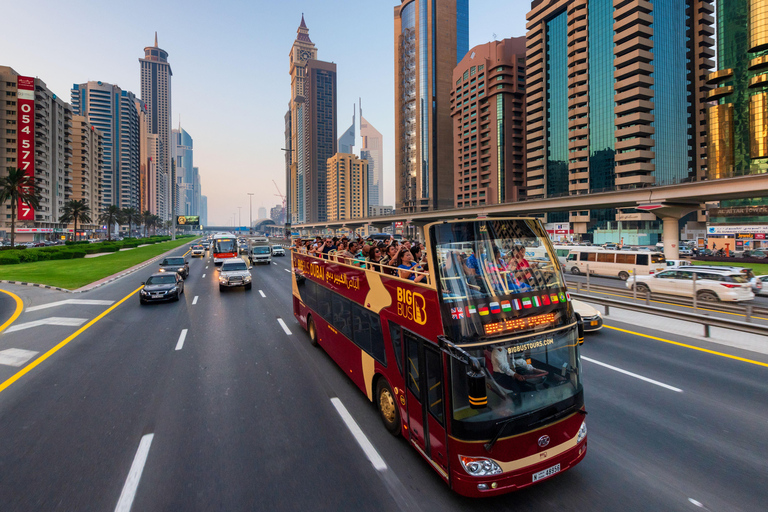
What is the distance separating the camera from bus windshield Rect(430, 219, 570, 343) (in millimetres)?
4191

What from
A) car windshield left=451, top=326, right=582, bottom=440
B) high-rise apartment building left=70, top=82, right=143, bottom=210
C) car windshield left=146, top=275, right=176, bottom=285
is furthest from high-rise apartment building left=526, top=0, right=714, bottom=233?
high-rise apartment building left=70, top=82, right=143, bottom=210

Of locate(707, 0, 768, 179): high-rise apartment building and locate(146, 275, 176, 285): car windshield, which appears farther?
locate(707, 0, 768, 179): high-rise apartment building

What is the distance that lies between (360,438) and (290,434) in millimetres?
1184

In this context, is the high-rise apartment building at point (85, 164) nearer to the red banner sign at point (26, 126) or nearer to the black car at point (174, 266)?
the red banner sign at point (26, 126)

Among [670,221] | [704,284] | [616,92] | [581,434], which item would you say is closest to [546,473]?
[581,434]

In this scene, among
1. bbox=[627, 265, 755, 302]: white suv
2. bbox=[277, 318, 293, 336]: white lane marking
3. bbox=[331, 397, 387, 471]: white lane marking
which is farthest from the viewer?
bbox=[627, 265, 755, 302]: white suv

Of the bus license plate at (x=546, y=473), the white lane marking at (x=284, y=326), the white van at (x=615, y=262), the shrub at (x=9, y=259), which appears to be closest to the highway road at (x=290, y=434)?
the bus license plate at (x=546, y=473)

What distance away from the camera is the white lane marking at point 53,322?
12.5 meters

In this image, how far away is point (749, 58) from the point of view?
92812 mm

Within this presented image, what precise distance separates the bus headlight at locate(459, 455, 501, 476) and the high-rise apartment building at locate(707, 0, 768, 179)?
11567 centimetres

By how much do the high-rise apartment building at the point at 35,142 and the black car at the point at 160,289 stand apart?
309ft

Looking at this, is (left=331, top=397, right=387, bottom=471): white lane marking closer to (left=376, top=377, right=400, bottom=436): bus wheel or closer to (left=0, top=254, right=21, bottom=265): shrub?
(left=376, top=377, right=400, bottom=436): bus wheel

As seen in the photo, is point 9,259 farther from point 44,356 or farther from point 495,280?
point 495,280

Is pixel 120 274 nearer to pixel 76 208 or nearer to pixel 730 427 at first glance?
pixel 730 427
